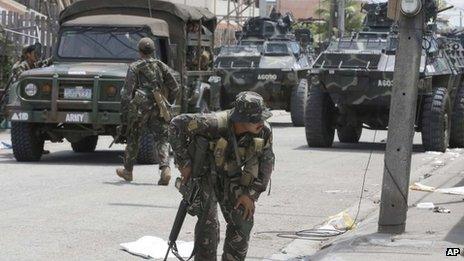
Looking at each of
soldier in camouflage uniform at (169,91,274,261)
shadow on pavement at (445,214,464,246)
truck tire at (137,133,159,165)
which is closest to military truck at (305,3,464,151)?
truck tire at (137,133,159,165)

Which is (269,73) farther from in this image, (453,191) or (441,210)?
(441,210)

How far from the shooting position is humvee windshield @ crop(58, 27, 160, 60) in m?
14.8

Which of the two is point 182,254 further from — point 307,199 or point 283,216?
point 307,199

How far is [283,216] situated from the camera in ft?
33.1

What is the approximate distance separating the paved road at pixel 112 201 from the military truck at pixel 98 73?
48cm

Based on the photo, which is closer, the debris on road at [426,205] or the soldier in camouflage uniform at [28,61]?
the debris on road at [426,205]

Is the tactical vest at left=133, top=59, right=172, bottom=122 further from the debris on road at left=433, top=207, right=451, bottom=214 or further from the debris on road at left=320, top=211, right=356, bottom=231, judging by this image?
the debris on road at left=433, top=207, right=451, bottom=214

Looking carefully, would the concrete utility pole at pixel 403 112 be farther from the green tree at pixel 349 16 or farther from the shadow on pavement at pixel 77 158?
the green tree at pixel 349 16

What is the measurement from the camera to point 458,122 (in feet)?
62.7

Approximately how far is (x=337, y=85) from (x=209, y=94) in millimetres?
2302

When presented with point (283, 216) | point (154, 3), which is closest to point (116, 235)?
point (283, 216)

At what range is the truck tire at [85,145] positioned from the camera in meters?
16.3

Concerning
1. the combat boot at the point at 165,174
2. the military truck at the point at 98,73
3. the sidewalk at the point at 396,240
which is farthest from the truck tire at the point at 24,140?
the sidewalk at the point at 396,240

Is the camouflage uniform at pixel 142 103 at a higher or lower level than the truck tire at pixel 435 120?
higher
